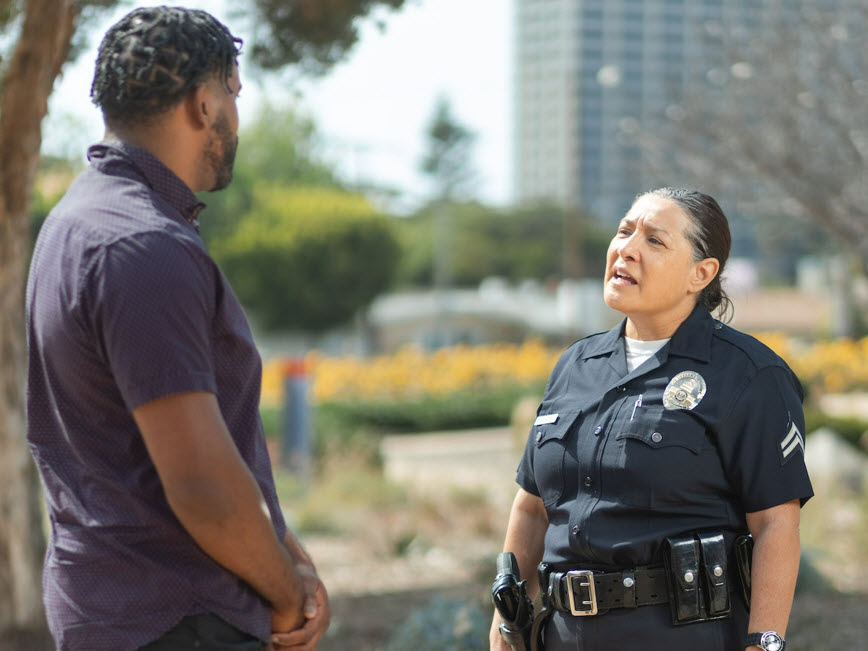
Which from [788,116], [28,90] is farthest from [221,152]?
[788,116]

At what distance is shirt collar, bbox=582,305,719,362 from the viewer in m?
2.66

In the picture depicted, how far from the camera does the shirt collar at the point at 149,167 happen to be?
6.60 ft

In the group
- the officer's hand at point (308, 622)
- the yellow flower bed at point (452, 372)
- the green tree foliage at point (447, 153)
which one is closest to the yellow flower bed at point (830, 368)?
the yellow flower bed at point (452, 372)

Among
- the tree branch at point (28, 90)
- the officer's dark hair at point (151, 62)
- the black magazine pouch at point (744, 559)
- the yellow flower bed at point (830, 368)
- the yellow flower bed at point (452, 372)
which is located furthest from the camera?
the yellow flower bed at point (452, 372)

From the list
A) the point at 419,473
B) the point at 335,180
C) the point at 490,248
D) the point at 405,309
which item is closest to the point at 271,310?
the point at 405,309

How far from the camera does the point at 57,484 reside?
199 centimetres

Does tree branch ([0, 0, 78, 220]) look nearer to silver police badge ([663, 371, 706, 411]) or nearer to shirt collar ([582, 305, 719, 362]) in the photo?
shirt collar ([582, 305, 719, 362])

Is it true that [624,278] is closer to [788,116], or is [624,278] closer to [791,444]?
[791,444]

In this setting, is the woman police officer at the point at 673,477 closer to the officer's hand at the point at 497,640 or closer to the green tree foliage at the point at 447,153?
the officer's hand at the point at 497,640

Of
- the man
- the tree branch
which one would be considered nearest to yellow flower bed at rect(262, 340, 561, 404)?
the tree branch

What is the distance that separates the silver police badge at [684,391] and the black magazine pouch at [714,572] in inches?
11.7

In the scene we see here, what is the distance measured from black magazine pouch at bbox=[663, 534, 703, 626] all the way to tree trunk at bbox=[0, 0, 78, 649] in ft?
11.3

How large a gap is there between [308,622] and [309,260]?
4895 centimetres

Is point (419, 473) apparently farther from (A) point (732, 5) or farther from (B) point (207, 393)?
(B) point (207, 393)
